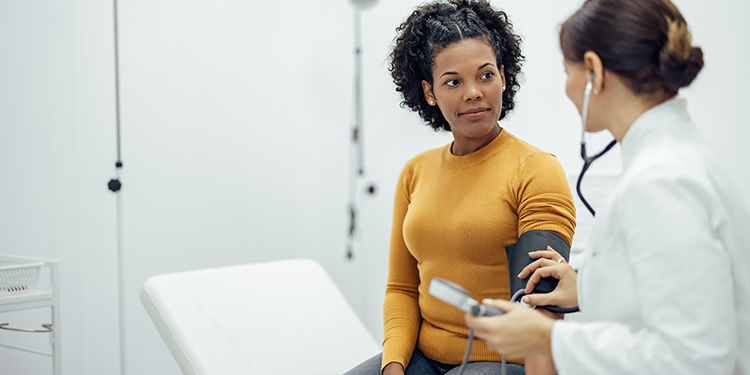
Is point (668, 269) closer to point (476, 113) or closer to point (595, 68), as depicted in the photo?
point (595, 68)

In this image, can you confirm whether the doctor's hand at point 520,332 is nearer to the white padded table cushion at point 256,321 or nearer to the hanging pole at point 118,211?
the white padded table cushion at point 256,321

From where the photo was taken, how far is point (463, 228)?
0.94m

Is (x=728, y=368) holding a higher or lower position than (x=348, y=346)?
higher

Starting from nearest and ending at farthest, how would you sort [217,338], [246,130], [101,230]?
[217,338]
[101,230]
[246,130]

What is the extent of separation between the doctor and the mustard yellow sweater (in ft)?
0.81

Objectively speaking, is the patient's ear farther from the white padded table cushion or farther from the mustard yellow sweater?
the white padded table cushion

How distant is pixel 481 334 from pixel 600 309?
0.14 m

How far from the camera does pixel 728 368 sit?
1.62ft

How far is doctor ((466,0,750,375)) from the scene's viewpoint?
0.48m

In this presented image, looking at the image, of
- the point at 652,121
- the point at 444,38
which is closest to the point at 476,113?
the point at 444,38

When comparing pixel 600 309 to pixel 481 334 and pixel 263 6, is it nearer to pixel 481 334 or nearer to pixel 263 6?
pixel 481 334

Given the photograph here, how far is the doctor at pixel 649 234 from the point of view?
481 millimetres

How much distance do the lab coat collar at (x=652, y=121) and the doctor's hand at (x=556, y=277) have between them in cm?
22

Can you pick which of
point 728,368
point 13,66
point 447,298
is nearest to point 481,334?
point 447,298
